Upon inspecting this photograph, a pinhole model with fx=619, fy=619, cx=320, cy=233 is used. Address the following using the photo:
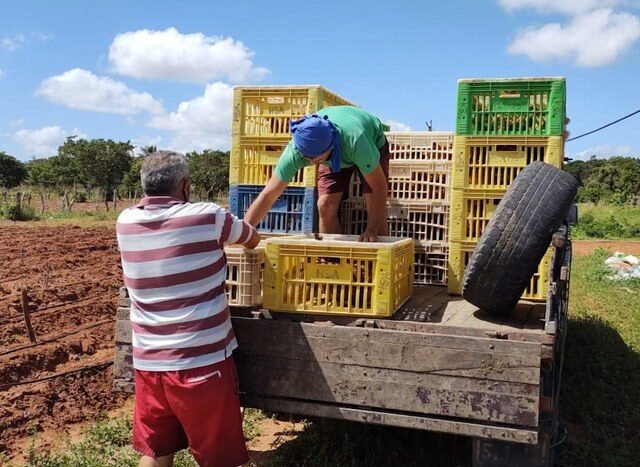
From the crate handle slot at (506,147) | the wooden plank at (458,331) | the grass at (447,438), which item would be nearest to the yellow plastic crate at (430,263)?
the crate handle slot at (506,147)

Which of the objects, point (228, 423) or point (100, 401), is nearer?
point (228, 423)

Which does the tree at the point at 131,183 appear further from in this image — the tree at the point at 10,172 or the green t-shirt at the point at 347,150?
the green t-shirt at the point at 347,150

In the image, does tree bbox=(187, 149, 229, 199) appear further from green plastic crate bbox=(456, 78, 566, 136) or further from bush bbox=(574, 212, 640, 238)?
green plastic crate bbox=(456, 78, 566, 136)

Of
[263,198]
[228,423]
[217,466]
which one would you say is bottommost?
[217,466]

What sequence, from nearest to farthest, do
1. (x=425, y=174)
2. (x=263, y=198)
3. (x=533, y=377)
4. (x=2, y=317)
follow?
(x=533, y=377) < (x=263, y=198) < (x=425, y=174) < (x=2, y=317)

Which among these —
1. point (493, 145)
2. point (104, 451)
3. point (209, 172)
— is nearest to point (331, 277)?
point (493, 145)

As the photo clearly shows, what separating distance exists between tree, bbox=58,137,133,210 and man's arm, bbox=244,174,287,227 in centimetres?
4483

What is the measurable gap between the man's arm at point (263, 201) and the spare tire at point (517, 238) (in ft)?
4.28

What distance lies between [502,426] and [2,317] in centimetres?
721

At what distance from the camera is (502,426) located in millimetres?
2848

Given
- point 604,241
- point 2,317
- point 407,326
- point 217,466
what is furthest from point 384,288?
point 604,241

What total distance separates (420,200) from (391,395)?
224cm

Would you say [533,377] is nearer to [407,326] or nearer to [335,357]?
[407,326]

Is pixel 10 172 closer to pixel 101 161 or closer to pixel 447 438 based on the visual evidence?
pixel 101 161
